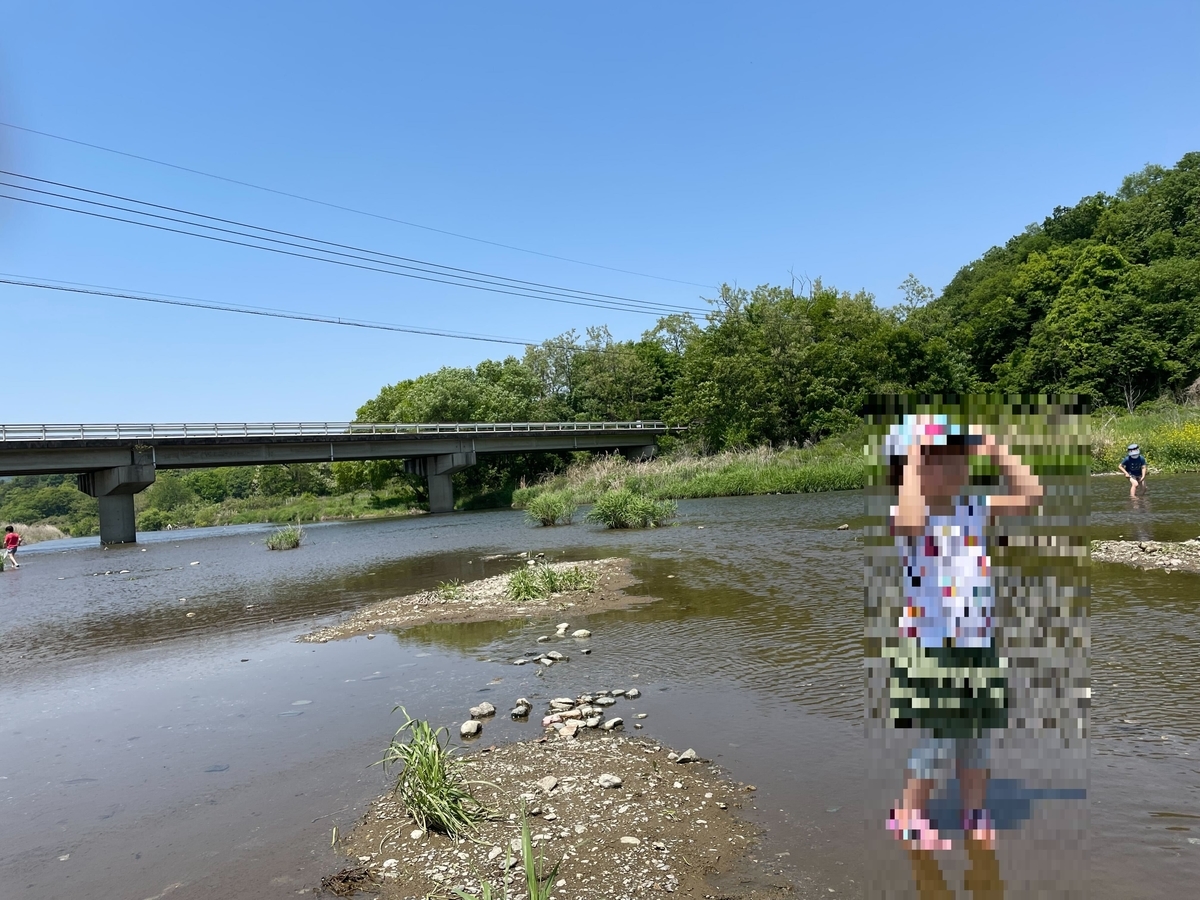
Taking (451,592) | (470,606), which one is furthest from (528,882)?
(451,592)

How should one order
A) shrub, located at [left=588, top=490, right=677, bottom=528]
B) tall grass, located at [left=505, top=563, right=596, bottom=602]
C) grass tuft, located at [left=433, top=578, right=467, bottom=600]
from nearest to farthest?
tall grass, located at [left=505, top=563, right=596, bottom=602]
grass tuft, located at [left=433, top=578, right=467, bottom=600]
shrub, located at [left=588, top=490, right=677, bottom=528]

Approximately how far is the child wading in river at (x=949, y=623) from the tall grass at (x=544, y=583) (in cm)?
1121

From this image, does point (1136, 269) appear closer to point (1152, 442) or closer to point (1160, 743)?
point (1152, 442)

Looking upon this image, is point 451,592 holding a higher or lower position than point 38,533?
higher

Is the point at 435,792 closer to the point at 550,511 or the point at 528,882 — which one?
the point at 528,882

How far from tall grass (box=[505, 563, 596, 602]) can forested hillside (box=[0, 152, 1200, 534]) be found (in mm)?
43806

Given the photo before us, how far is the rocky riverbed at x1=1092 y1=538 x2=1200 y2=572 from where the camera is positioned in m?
12.0

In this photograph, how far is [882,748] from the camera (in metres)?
3.15

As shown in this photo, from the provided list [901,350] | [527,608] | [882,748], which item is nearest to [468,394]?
[901,350]

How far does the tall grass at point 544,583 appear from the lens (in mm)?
13859

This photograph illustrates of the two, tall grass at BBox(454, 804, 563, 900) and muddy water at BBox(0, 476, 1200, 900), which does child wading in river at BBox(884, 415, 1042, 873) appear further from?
tall grass at BBox(454, 804, 563, 900)

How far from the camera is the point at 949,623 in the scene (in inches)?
111

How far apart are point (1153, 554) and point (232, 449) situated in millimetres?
48328

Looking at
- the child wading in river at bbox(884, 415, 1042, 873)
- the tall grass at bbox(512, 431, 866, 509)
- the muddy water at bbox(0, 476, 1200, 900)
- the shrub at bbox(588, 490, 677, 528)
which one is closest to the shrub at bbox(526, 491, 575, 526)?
the tall grass at bbox(512, 431, 866, 509)
